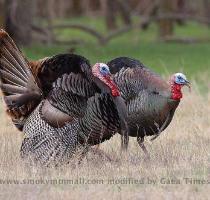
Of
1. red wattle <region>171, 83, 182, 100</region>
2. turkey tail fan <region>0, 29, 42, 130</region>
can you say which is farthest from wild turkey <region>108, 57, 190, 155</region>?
turkey tail fan <region>0, 29, 42, 130</region>

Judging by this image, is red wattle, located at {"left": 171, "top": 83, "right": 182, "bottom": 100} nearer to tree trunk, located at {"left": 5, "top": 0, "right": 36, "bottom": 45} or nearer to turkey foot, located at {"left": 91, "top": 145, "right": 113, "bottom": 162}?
turkey foot, located at {"left": 91, "top": 145, "right": 113, "bottom": 162}

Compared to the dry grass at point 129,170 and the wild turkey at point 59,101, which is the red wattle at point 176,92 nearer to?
the dry grass at point 129,170

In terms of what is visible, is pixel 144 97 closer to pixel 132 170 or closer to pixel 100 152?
pixel 100 152

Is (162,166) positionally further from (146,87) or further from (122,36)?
(122,36)

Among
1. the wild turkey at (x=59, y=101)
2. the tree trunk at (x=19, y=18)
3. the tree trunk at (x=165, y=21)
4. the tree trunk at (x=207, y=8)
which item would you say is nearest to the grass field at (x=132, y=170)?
the wild turkey at (x=59, y=101)

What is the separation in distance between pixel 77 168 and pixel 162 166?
0.76 metres

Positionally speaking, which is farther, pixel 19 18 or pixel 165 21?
pixel 165 21

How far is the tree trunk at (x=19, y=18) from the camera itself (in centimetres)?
1948

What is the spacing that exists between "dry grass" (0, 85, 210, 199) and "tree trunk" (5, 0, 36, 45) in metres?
9.37

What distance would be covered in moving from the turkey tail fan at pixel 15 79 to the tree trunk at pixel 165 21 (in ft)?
53.6

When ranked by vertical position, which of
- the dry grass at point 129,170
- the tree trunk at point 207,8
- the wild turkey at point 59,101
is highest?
the tree trunk at point 207,8

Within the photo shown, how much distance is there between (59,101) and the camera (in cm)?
835

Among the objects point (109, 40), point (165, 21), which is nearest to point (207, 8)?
point (165, 21)

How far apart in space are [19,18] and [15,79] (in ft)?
37.0
